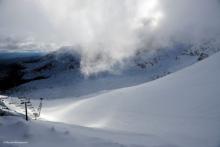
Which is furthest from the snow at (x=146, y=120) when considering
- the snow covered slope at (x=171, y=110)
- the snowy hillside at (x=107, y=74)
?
the snowy hillside at (x=107, y=74)

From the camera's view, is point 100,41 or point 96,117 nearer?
point 96,117

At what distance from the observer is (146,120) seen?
1438cm

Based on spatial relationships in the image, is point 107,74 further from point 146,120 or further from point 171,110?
point 146,120

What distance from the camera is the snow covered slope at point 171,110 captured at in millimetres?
12047

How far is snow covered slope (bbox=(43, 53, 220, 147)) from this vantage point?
39.5 ft

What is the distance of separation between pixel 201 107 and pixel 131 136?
388 centimetres

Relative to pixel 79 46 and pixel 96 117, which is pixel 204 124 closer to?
pixel 96 117

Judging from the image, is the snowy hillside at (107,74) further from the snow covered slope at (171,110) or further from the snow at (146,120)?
the snow at (146,120)

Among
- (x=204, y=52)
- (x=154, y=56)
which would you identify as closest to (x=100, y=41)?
(x=154, y=56)

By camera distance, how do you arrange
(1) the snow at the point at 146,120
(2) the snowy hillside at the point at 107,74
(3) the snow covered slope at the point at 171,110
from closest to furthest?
(1) the snow at the point at 146,120, (3) the snow covered slope at the point at 171,110, (2) the snowy hillside at the point at 107,74

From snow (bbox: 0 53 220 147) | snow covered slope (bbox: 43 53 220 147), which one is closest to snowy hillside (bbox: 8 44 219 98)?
snow covered slope (bbox: 43 53 220 147)

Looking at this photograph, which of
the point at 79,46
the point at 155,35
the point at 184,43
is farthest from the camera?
the point at 79,46

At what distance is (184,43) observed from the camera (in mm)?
130250

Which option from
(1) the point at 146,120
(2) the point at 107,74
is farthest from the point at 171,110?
(2) the point at 107,74
